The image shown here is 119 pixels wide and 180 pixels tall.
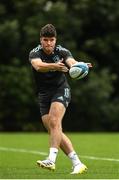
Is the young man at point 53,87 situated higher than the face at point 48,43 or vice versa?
the face at point 48,43

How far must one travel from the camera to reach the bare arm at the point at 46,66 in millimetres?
10164

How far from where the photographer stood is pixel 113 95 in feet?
137

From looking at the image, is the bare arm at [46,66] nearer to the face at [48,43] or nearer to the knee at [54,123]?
the face at [48,43]

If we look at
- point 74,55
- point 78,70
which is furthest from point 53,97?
point 74,55

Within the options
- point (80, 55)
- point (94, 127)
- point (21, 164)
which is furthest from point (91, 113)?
→ point (21, 164)

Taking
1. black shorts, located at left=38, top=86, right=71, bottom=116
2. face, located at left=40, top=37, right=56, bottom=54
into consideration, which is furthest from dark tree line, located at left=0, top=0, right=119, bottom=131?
face, located at left=40, top=37, right=56, bottom=54

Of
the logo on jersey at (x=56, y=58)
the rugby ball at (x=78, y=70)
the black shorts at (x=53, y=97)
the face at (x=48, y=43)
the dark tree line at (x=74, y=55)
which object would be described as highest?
the face at (x=48, y=43)

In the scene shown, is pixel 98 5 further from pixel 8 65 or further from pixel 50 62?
pixel 50 62

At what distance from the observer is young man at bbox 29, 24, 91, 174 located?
10430 millimetres

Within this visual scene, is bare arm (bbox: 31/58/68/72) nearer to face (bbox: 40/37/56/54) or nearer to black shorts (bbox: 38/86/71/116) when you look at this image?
face (bbox: 40/37/56/54)

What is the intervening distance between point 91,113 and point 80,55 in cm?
346

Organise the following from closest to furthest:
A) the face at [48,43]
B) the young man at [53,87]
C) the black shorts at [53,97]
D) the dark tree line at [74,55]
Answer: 1. the young man at [53,87]
2. the face at [48,43]
3. the black shorts at [53,97]
4. the dark tree line at [74,55]

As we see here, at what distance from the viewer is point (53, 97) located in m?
10.7

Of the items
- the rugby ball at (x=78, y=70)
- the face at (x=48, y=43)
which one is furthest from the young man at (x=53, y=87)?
the rugby ball at (x=78, y=70)
